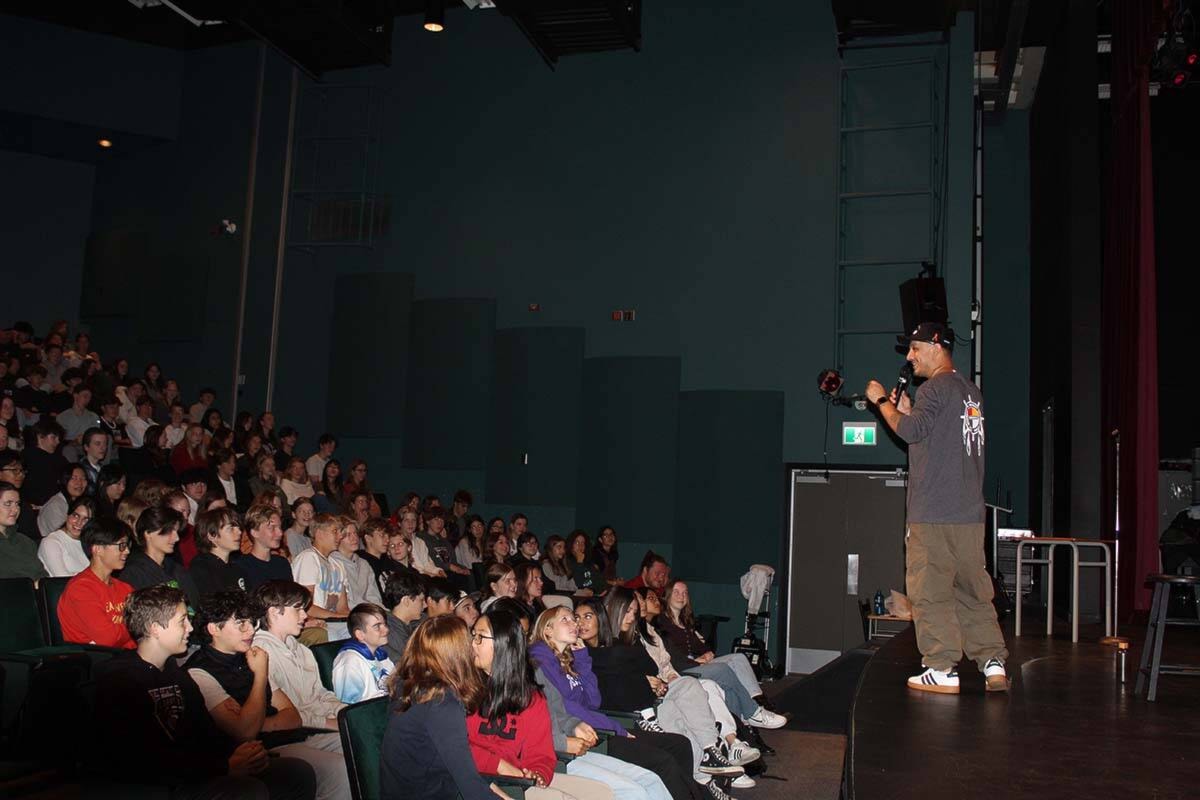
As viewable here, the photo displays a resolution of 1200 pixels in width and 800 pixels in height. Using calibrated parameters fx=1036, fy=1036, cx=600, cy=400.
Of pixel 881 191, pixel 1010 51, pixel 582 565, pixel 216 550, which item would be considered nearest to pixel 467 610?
pixel 216 550

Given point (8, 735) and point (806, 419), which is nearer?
point (8, 735)

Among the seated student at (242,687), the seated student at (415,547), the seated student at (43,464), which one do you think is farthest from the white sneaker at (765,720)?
the seated student at (43,464)

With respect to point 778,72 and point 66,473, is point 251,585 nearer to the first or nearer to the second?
point 66,473

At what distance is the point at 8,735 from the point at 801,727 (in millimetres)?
5084

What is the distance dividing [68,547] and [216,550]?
728mm

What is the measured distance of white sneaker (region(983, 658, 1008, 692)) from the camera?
151 inches

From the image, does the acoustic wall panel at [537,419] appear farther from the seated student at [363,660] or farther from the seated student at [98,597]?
the seated student at [98,597]

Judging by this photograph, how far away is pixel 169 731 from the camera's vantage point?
3.30 m

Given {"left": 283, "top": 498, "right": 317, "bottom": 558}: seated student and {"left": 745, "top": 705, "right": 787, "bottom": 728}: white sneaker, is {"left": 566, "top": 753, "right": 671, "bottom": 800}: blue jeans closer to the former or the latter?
{"left": 745, "top": 705, "right": 787, "bottom": 728}: white sneaker

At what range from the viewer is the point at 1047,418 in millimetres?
11203

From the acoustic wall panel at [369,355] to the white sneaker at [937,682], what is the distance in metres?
8.41

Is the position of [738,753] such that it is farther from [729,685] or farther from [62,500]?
[62,500]

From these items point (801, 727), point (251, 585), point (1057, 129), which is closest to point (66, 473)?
point (251, 585)

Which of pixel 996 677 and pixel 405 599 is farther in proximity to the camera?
pixel 405 599
